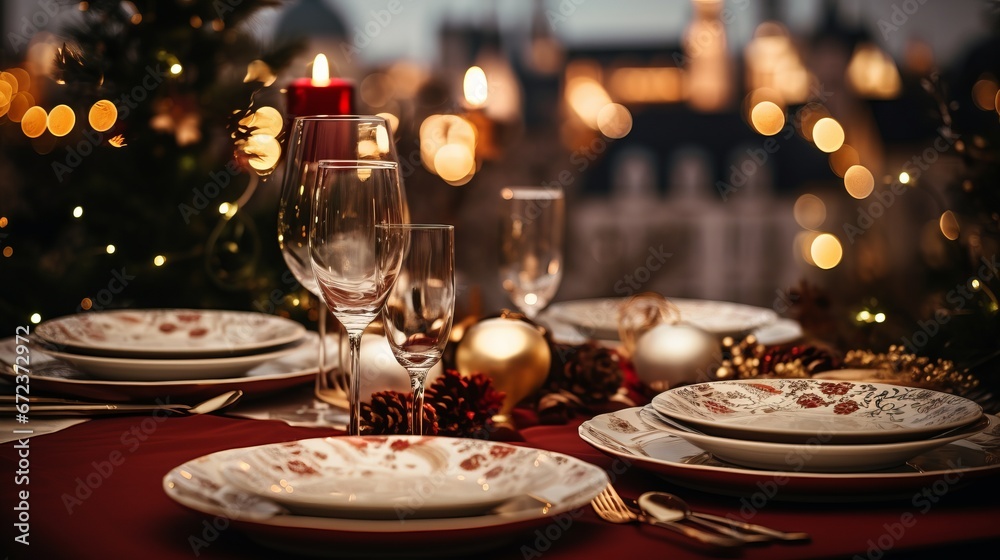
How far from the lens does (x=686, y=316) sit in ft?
4.58

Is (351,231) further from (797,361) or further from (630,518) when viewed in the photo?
(797,361)

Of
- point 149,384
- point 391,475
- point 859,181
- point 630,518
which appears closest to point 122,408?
point 149,384

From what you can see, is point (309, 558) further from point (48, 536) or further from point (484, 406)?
point (484, 406)

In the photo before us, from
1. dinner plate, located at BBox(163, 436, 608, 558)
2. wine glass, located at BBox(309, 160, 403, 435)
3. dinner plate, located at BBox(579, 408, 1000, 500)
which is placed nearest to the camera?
dinner plate, located at BBox(163, 436, 608, 558)

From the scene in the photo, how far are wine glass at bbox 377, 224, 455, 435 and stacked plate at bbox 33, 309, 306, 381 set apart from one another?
33 cm

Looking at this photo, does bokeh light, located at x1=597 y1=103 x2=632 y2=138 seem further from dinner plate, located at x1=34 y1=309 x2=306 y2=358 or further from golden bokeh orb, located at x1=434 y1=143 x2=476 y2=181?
dinner plate, located at x1=34 y1=309 x2=306 y2=358

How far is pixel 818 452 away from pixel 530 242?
658 millimetres

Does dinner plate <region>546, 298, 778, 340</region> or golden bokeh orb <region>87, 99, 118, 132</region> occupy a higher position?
golden bokeh orb <region>87, 99, 118, 132</region>

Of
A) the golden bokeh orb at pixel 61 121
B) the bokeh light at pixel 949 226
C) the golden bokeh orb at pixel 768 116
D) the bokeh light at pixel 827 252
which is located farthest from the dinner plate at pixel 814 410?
the golden bokeh orb at pixel 768 116

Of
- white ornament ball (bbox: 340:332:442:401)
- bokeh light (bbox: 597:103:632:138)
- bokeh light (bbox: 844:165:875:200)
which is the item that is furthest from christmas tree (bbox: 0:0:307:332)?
bokeh light (bbox: 597:103:632:138)

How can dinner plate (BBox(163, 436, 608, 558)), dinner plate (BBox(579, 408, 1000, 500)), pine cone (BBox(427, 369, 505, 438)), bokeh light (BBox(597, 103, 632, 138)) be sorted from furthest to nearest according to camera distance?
bokeh light (BBox(597, 103, 632, 138)), pine cone (BBox(427, 369, 505, 438)), dinner plate (BBox(579, 408, 1000, 500)), dinner plate (BBox(163, 436, 608, 558))

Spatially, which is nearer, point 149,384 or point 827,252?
point 149,384

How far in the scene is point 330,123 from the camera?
92cm

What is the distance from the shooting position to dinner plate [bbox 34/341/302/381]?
104cm
